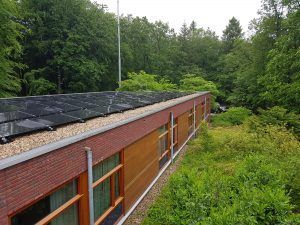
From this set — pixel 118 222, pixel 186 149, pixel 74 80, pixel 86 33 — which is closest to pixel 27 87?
pixel 74 80

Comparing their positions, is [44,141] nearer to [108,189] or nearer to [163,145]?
[108,189]

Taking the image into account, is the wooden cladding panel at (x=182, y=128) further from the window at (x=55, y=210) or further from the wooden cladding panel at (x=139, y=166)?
the window at (x=55, y=210)

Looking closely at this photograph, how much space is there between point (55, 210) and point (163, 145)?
9344 mm

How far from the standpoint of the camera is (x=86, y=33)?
37562 millimetres

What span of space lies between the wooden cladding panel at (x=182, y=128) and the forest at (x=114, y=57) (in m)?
10.2

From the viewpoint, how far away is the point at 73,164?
6164 millimetres

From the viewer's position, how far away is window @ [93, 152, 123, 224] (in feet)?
25.2

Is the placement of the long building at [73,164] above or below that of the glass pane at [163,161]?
above

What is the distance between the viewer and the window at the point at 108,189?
7688 mm

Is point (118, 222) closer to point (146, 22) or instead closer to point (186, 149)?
point (186, 149)

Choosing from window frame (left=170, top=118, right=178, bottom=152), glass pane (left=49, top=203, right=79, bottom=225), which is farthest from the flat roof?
window frame (left=170, top=118, right=178, bottom=152)

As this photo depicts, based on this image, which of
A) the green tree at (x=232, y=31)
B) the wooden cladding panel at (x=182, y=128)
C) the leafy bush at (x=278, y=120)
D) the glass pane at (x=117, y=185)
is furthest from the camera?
the green tree at (x=232, y=31)

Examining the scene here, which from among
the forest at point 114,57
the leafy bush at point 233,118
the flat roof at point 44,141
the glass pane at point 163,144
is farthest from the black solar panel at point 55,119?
the leafy bush at point 233,118

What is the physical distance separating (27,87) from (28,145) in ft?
105
